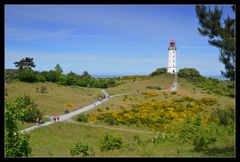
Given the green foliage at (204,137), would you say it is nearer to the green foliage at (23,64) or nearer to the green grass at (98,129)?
the green grass at (98,129)

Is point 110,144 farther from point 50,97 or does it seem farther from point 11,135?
point 50,97

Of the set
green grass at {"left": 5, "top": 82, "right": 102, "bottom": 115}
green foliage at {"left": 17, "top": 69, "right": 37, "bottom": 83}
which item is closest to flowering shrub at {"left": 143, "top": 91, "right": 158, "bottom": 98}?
green grass at {"left": 5, "top": 82, "right": 102, "bottom": 115}

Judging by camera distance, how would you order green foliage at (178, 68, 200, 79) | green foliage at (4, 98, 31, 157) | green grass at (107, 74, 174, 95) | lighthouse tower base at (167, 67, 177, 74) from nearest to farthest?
1. green foliage at (4, 98, 31, 157)
2. green grass at (107, 74, 174, 95)
3. green foliage at (178, 68, 200, 79)
4. lighthouse tower base at (167, 67, 177, 74)

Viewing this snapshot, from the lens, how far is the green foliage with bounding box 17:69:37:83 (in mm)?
67562

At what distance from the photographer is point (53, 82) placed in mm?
81000

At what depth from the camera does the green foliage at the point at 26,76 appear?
222ft

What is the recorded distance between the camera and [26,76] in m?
69.0

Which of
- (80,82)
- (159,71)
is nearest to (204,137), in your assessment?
(80,82)

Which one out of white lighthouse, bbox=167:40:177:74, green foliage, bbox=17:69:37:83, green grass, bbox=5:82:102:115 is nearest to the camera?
green grass, bbox=5:82:102:115

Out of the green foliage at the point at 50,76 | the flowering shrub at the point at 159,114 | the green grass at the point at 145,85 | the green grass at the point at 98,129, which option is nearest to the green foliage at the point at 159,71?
the green grass at the point at 145,85

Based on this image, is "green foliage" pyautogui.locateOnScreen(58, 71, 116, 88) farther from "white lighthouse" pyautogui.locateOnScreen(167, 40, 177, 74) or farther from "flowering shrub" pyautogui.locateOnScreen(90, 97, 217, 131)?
"flowering shrub" pyautogui.locateOnScreen(90, 97, 217, 131)
